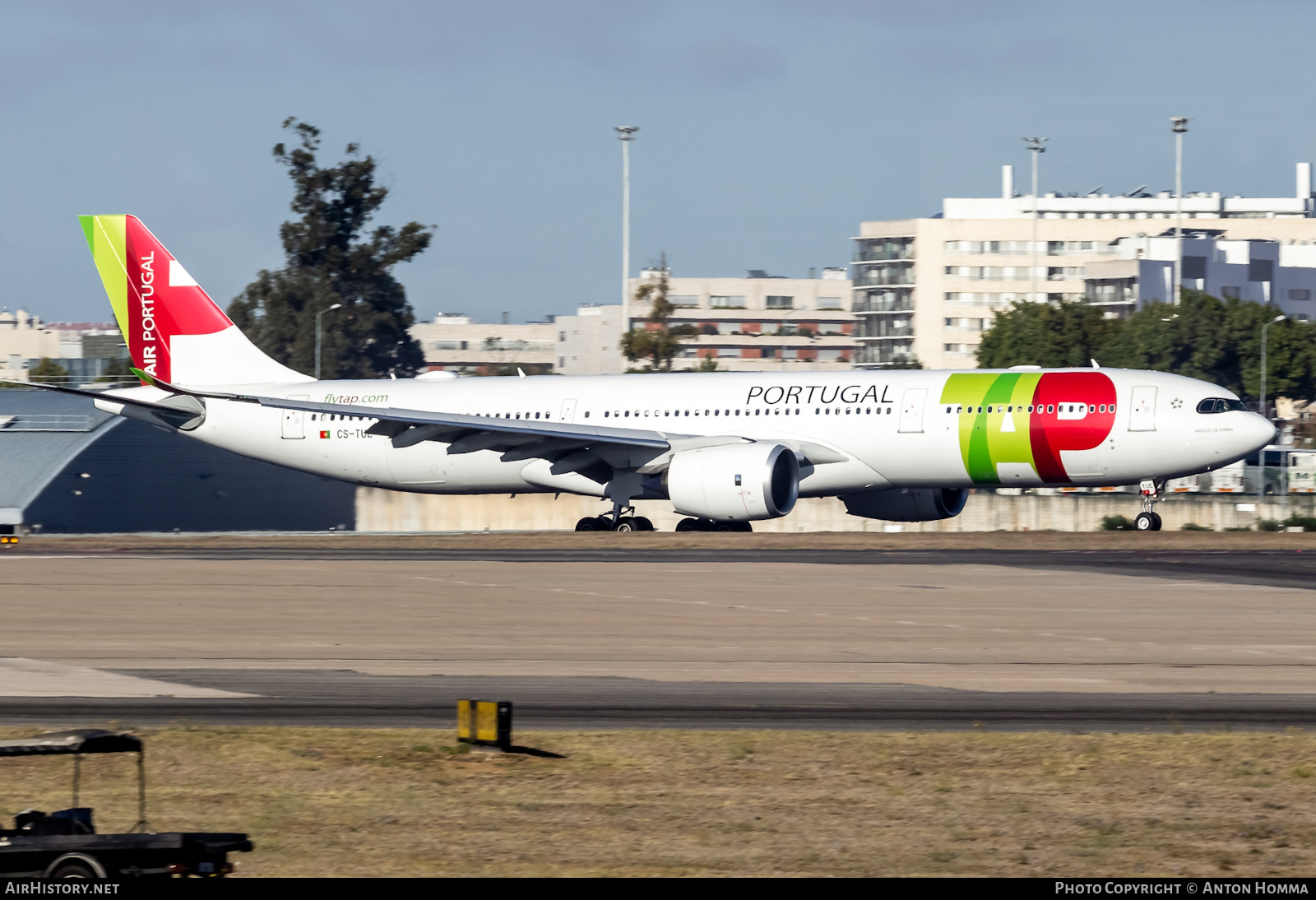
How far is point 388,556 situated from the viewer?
127ft

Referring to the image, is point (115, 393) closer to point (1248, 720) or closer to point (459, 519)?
point (459, 519)

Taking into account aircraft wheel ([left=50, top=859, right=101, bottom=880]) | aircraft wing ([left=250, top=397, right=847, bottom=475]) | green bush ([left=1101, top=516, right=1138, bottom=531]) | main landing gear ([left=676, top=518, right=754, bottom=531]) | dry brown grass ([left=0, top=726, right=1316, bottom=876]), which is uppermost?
aircraft wing ([left=250, top=397, right=847, bottom=475])

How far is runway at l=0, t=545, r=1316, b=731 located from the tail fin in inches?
592

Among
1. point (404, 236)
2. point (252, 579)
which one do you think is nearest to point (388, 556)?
point (252, 579)

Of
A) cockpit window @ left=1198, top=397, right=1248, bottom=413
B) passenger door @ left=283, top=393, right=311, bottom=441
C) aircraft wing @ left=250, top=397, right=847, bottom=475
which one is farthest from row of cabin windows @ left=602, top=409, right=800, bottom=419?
cockpit window @ left=1198, top=397, right=1248, bottom=413

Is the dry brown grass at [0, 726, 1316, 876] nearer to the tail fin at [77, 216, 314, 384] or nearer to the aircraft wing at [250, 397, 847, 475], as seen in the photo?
the aircraft wing at [250, 397, 847, 475]

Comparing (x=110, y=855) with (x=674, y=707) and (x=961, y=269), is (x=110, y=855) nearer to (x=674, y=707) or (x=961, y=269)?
(x=674, y=707)

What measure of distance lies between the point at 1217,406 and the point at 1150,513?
3.58 meters

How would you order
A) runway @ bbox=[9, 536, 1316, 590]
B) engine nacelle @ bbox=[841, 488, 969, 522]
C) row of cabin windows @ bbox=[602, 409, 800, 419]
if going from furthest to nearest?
engine nacelle @ bbox=[841, 488, 969, 522] → row of cabin windows @ bbox=[602, 409, 800, 419] → runway @ bbox=[9, 536, 1316, 590]

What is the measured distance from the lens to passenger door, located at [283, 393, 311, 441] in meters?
48.1

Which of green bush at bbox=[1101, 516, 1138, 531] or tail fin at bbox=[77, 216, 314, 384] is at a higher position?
tail fin at bbox=[77, 216, 314, 384]

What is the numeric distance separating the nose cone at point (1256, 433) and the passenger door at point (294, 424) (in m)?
25.4

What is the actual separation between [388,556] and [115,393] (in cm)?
1343

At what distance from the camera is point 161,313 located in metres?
49.7
